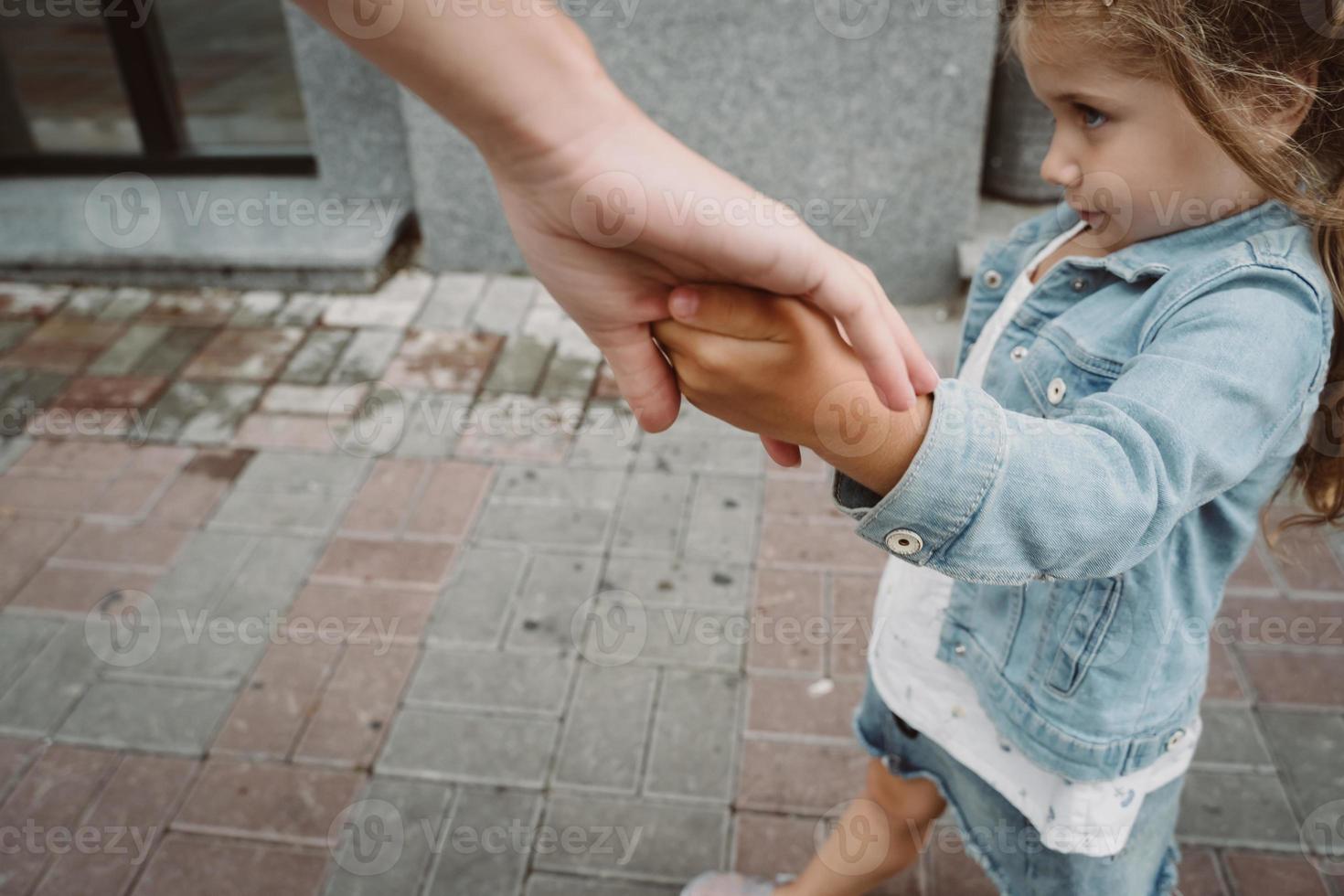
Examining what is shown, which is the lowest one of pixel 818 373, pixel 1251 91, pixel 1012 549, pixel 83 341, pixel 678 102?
pixel 83 341

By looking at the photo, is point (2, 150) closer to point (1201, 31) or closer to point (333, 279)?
point (333, 279)

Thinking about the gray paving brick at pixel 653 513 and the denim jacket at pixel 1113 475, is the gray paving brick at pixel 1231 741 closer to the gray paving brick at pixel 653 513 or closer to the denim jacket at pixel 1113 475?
the denim jacket at pixel 1113 475

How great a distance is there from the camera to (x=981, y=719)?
1470 mm

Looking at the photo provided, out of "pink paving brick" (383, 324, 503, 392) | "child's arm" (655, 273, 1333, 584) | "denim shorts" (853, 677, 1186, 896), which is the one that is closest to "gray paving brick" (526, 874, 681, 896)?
"denim shorts" (853, 677, 1186, 896)

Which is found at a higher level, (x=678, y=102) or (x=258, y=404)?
(x=678, y=102)

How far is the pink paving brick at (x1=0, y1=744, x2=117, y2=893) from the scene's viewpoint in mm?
2109

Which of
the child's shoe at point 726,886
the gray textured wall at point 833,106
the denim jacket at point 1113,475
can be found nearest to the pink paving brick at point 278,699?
the child's shoe at point 726,886

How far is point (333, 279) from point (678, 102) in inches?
60.8

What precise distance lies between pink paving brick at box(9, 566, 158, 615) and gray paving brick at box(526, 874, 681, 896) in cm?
Answer: 142

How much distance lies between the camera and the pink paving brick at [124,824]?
2.08 meters

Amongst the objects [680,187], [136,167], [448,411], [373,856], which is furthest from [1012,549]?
[136,167]

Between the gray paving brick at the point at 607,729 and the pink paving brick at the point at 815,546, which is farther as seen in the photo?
the pink paving brick at the point at 815,546

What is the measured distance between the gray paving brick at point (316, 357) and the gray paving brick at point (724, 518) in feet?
4.90

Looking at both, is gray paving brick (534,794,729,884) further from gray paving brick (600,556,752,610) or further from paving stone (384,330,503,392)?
paving stone (384,330,503,392)
